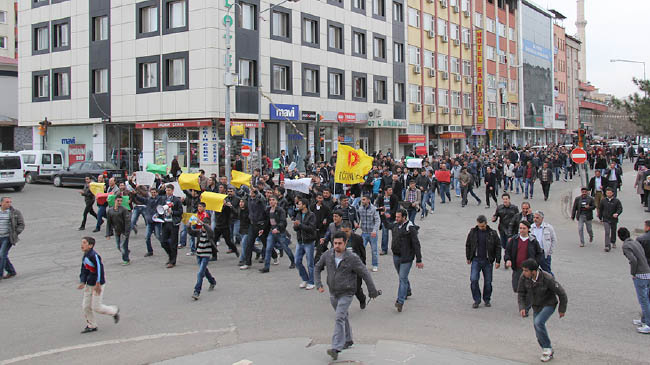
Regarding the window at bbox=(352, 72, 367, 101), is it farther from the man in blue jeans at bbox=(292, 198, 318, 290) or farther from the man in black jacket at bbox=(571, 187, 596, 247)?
the man in blue jeans at bbox=(292, 198, 318, 290)

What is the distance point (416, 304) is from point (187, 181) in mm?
7423

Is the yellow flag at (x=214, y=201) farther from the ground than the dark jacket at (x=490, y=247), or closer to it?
farther from the ground

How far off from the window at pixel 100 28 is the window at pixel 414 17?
77.4 feet

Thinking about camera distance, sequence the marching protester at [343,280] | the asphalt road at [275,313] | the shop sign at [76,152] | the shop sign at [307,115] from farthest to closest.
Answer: the shop sign at [76,152]
the shop sign at [307,115]
the asphalt road at [275,313]
the marching protester at [343,280]

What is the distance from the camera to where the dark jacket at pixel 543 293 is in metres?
7.12

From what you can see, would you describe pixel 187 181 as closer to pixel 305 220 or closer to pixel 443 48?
pixel 305 220

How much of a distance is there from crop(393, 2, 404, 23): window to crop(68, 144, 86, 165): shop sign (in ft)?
80.1

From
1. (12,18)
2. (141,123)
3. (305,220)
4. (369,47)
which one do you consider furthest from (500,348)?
(12,18)

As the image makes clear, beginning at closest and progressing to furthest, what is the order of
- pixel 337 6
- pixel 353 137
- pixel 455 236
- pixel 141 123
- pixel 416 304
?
pixel 416 304, pixel 455 236, pixel 141 123, pixel 337 6, pixel 353 137

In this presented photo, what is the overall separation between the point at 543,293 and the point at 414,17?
43578mm

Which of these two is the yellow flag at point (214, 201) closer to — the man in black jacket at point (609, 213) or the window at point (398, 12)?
the man in black jacket at point (609, 213)

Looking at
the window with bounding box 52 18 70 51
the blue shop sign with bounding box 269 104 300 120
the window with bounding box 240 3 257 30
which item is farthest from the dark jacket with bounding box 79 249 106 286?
the window with bounding box 52 18 70 51

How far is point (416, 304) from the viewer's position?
9.65 metres

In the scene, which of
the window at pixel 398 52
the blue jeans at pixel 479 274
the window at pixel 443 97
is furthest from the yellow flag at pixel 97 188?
the window at pixel 443 97
